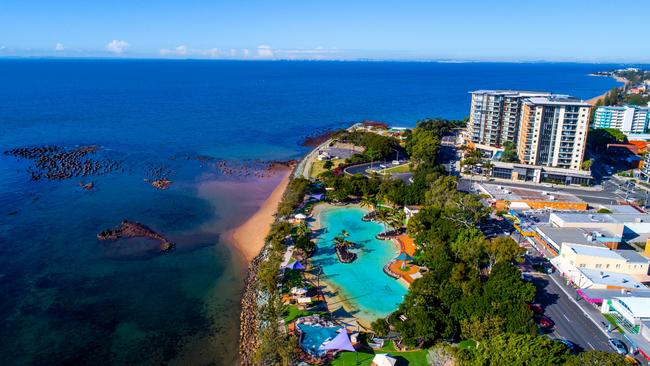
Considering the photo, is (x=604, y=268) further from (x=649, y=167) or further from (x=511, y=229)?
(x=649, y=167)

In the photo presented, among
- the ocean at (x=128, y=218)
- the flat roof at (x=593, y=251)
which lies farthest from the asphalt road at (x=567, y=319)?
the ocean at (x=128, y=218)

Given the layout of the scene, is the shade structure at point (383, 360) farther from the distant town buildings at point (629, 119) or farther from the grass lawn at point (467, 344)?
the distant town buildings at point (629, 119)

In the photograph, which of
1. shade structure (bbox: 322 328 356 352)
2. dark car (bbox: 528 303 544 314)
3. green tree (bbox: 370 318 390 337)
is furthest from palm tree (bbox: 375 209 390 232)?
shade structure (bbox: 322 328 356 352)

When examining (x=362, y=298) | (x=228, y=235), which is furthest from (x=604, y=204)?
(x=228, y=235)

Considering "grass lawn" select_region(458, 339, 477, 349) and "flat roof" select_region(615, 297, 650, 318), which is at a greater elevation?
"flat roof" select_region(615, 297, 650, 318)

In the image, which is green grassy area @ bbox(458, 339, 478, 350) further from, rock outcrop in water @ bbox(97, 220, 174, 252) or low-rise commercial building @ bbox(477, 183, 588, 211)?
rock outcrop in water @ bbox(97, 220, 174, 252)

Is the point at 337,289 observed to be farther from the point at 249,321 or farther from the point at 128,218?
the point at 128,218

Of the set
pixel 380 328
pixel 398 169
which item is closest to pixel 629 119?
pixel 398 169

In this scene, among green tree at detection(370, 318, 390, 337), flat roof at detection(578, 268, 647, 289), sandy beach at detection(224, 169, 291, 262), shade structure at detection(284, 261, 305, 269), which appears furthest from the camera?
sandy beach at detection(224, 169, 291, 262)
